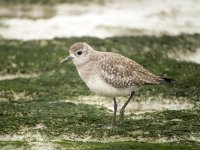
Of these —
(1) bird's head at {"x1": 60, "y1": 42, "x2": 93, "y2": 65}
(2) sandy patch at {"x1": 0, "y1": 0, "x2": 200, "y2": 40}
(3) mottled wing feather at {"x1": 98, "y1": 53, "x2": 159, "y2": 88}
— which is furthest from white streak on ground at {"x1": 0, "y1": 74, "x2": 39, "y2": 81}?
(3) mottled wing feather at {"x1": 98, "y1": 53, "x2": 159, "y2": 88}

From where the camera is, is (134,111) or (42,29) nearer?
(134,111)

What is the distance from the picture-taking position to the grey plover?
46.5 ft

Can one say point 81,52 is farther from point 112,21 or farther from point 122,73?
point 112,21

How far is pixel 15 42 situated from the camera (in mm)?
25078

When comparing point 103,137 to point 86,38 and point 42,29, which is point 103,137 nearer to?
point 86,38

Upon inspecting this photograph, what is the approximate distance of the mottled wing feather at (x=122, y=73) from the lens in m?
14.2

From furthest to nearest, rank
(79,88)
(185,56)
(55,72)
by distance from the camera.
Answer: (185,56) → (55,72) → (79,88)

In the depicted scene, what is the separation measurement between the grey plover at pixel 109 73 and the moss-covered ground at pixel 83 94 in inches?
38.2

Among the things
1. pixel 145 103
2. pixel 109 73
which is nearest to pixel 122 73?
pixel 109 73

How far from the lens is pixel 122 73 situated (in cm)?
1435

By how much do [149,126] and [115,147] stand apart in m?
1.88

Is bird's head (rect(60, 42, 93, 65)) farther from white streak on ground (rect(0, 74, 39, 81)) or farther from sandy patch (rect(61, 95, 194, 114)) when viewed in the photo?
white streak on ground (rect(0, 74, 39, 81))

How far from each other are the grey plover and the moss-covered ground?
97 cm

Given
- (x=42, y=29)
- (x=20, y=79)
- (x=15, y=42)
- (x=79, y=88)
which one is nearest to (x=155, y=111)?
(x=79, y=88)
